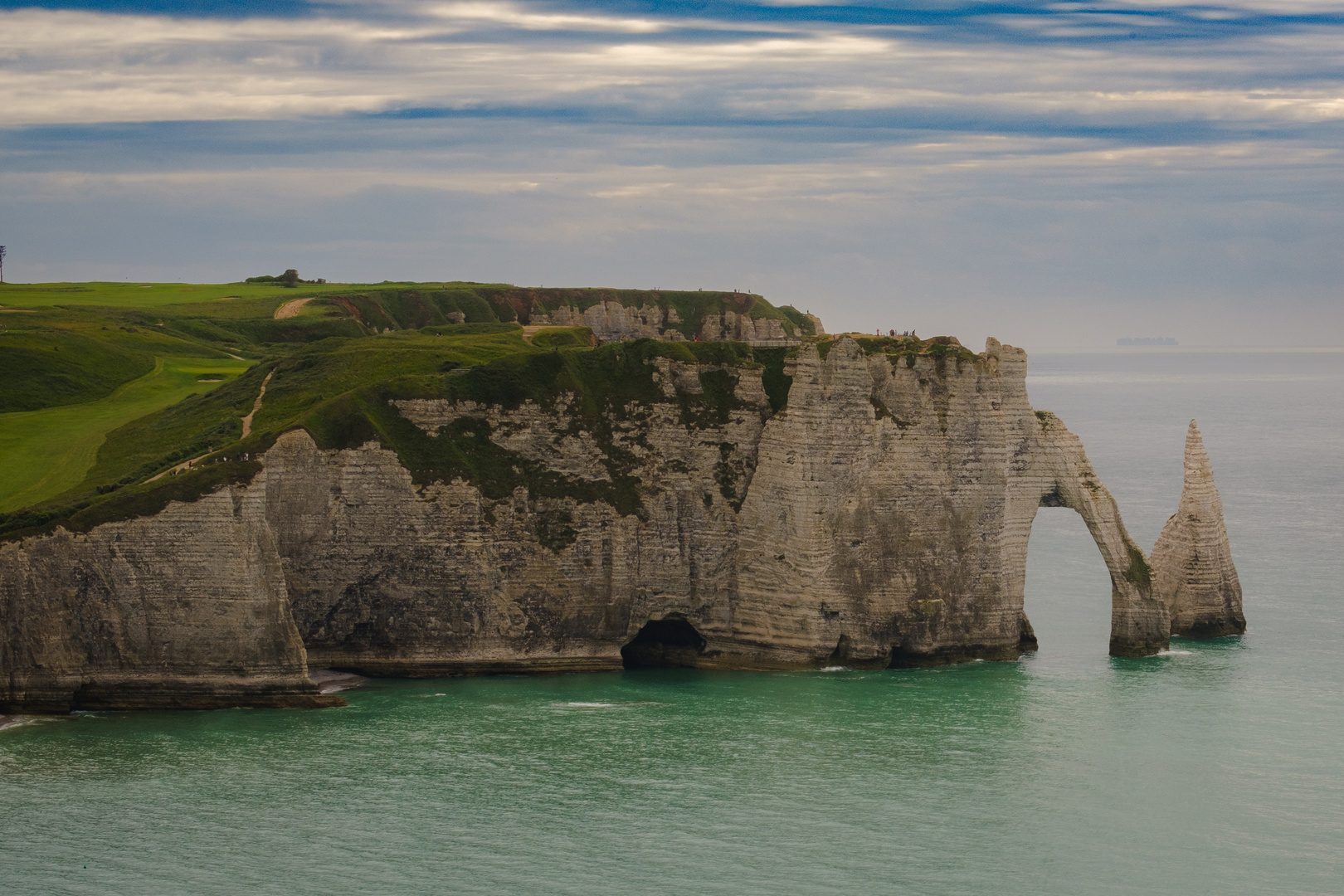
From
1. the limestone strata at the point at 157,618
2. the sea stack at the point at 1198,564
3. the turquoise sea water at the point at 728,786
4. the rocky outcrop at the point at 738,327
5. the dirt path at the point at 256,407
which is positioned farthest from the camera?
the rocky outcrop at the point at 738,327

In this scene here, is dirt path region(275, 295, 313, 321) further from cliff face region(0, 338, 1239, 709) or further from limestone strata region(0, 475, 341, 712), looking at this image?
limestone strata region(0, 475, 341, 712)

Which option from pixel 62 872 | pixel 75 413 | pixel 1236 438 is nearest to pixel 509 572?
pixel 62 872

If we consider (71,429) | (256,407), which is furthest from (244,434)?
(71,429)

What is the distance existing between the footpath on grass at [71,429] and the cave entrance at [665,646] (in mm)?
24294

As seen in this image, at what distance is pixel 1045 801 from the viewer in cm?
4603

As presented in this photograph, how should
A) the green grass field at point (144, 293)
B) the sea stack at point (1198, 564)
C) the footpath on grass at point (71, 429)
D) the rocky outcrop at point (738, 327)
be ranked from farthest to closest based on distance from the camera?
the rocky outcrop at point (738, 327), the green grass field at point (144, 293), the sea stack at point (1198, 564), the footpath on grass at point (71, 429)

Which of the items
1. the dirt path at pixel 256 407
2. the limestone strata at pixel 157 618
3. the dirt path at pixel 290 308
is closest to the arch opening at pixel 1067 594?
the limestone strata at pixel 157 618

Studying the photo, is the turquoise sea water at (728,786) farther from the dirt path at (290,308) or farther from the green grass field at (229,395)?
the dirt path at (290,308)

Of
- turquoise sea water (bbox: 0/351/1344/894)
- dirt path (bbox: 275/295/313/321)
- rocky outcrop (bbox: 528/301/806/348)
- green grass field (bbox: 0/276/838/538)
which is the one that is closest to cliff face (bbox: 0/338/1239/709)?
green grass field (bbox: 0/276/838/538)

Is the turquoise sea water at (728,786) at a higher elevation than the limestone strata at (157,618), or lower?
lower

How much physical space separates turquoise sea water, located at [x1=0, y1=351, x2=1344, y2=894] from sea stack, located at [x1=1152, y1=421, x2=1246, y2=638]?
6.74ft

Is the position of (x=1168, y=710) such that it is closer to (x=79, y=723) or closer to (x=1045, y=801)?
(x=1045, y=801)

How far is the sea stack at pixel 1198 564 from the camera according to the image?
6506cm

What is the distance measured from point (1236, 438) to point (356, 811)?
456 feet
